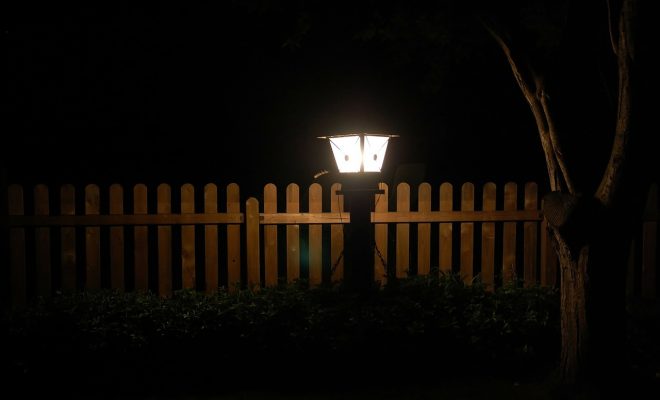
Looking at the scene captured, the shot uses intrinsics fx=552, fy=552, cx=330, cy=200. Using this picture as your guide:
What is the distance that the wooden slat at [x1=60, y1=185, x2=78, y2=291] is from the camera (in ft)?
19.2

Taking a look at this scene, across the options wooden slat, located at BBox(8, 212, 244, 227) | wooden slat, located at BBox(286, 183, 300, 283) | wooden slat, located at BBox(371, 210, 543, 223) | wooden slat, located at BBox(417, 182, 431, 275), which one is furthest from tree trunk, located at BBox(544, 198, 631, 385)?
wooden slat, located at BBox(8, 212, 244, 227)

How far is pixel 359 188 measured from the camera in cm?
487

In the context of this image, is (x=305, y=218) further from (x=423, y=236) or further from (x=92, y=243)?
(x=92, y=243)

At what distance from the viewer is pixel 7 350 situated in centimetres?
445

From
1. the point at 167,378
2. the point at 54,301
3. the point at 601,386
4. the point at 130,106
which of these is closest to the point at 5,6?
the point at 130,106

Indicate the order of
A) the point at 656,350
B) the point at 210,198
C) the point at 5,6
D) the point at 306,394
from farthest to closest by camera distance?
the point at 5,6 < the point at 210,198 < the point at 656,350 < the point at 306,394

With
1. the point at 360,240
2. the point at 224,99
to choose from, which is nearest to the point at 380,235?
the point at 360,240

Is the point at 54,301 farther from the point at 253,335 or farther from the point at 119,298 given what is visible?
the point at 253,335

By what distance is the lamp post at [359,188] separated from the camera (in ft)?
15.9

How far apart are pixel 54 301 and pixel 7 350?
52cm

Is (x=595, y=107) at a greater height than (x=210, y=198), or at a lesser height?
greater

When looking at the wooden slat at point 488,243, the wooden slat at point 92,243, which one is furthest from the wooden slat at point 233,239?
the wooden slat at point 488,243

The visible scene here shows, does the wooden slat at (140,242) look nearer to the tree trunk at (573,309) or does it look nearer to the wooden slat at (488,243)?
the wooden slat at (488,243)

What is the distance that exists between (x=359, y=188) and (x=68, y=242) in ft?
10.8
